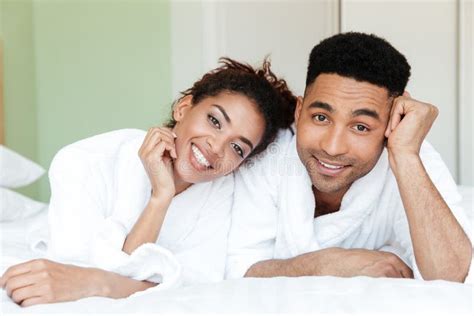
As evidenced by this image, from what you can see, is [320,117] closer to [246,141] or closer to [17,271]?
[246,141]

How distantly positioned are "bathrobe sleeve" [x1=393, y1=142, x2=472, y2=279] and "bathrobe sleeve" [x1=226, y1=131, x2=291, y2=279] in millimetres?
290

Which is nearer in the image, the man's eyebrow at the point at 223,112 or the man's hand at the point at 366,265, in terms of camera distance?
the man's hand at the point at 366,265

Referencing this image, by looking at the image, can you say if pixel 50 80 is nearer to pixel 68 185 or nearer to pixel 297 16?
pixel 297 16

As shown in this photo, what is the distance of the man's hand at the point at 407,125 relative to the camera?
1343 millimetres

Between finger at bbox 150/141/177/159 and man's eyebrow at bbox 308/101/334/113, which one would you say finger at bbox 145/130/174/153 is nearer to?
finger at bbox 150/141/177/159

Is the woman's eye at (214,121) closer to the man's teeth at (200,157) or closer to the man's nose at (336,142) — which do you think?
the man's teeth at (200,157)

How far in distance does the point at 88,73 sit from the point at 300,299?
2.59 meters

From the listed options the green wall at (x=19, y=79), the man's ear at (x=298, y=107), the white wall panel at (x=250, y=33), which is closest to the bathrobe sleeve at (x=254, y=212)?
the man's ear at (x=298, y=107)

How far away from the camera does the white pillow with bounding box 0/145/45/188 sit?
236 centimetres

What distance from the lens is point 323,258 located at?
1.33 metres

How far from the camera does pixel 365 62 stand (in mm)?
1400

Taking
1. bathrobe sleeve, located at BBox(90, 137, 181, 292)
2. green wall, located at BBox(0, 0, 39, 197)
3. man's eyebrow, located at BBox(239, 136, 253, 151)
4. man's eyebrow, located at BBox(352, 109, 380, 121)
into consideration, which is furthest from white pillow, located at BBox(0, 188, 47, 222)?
man's eyebrow, located at BBox(352, 109, 380, 121)

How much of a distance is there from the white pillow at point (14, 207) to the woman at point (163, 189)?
2.80 ft

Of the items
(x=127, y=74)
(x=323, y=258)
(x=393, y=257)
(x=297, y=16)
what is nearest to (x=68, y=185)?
(x=323, y=258)
